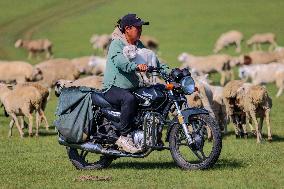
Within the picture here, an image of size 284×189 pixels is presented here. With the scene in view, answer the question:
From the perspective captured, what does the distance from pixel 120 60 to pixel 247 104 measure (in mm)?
5284

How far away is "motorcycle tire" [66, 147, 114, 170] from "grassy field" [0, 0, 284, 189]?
0.20 metres

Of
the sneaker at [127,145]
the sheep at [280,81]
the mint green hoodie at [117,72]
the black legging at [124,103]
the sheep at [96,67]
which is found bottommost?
the sheep at [280,81]

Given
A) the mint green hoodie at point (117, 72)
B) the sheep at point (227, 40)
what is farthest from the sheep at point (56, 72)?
the sheep at point (227, 40)

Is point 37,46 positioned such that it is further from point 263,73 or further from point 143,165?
point 143,165

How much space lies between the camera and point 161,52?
42938mm

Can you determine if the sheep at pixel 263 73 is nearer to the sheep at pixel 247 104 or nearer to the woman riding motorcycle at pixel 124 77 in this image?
the sheep at pixel 247 104

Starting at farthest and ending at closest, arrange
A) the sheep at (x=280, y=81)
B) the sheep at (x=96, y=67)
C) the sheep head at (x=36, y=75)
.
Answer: the sheep at (x=96, y=67), the sheep head at (x=36, y=75), the sheep at (x=280, y=81)

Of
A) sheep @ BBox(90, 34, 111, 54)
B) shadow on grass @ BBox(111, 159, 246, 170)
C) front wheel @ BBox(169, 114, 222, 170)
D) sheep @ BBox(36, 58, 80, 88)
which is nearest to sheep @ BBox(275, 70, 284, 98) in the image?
sheep @ BBox(36, 58, 80, 88)

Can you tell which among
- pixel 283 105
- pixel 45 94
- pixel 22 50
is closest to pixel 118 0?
pixel 22 50

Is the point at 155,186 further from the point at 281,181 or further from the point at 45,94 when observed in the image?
the point at 45,94

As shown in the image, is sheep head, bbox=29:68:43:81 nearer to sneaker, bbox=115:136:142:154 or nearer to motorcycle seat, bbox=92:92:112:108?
motorcycle seat, bbox=92:92:112:108

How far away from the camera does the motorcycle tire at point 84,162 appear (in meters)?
10.8

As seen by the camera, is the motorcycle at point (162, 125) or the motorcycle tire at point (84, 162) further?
the motorcycle tire at point (84, 162)

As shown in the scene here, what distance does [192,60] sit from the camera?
108 ft
